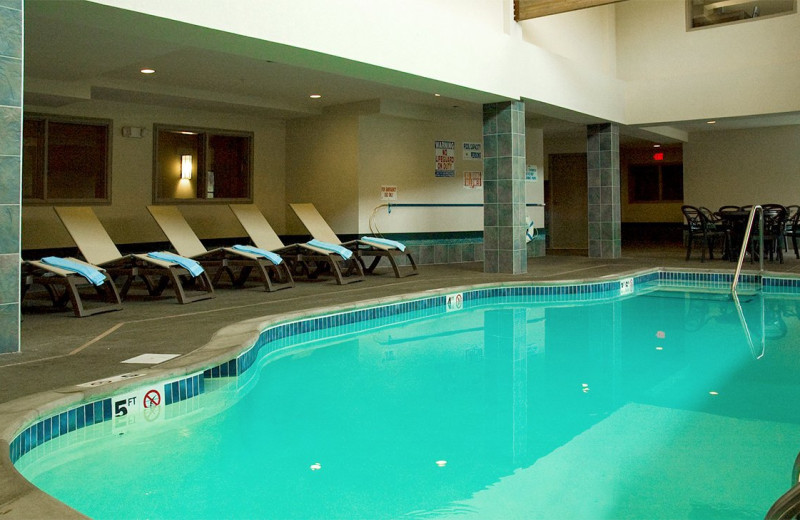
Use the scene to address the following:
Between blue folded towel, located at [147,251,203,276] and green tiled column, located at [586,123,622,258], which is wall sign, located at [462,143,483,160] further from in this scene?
blue folded towel, located at [147,251,203,276]

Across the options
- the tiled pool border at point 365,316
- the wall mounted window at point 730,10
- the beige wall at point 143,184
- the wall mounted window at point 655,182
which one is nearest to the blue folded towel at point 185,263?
the tiled pool border at point 365,316

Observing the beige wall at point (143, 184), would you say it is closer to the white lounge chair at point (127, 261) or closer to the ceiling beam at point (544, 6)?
the white lounge chair at point (127, 261)

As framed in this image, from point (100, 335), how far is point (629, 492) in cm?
395

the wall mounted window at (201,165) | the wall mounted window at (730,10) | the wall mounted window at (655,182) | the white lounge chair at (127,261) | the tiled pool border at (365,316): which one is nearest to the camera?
the tiled pool border at (365,316)

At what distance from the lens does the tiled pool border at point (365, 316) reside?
339 centimetres

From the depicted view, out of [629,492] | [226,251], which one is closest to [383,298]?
[226,251]

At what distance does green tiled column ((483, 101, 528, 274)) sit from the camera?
9.93m

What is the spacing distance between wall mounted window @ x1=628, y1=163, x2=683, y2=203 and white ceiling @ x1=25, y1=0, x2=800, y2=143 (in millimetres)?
6498

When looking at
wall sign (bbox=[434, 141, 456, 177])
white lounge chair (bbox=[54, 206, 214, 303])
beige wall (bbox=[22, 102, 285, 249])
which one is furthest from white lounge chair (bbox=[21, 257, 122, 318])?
wall sign (bbox=[434, 141, 456, 177])

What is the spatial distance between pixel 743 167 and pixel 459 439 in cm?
1455

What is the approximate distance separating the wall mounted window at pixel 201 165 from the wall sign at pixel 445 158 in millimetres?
3204

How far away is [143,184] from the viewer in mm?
10531

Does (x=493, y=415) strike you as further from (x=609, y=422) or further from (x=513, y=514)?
(x=513, y=514)

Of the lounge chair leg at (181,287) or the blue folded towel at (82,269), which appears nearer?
the blue folded towel at (82,269)
